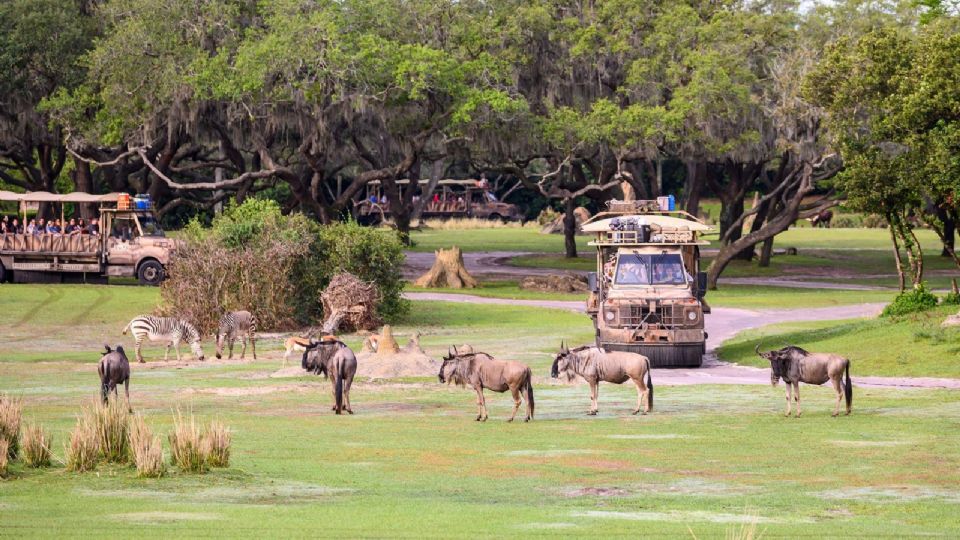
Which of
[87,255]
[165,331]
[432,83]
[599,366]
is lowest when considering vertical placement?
[165,331]

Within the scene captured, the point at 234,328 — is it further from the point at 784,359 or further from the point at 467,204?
the point at 467,204

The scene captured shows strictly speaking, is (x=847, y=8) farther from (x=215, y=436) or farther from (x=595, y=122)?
(x=215, y=436)

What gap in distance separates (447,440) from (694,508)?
6.36 meters

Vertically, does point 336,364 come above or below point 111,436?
above

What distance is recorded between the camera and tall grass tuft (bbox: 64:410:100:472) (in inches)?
720

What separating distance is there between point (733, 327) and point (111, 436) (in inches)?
1120

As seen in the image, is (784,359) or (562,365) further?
(562,365)

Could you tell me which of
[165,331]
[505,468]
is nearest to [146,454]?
[505,468]

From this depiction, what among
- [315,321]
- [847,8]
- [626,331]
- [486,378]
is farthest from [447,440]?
[847,8]

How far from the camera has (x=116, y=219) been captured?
5716 centimetres

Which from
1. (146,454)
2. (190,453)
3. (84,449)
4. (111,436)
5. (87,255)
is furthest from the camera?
(87,255)

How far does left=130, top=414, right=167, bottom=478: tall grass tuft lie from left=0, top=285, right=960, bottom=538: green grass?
0.18 meters

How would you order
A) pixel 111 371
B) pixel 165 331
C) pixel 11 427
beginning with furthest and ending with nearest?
→ 1. pixel 165 331
2. pixel 111 371
3. pixel 11 427

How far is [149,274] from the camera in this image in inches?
2212
